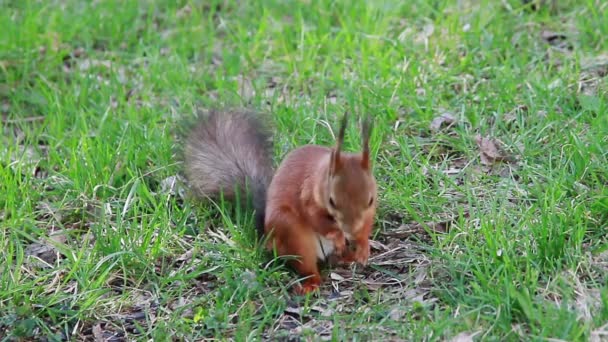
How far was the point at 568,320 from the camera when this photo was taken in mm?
2633

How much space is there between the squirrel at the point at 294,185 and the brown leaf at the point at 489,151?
804 millimetres

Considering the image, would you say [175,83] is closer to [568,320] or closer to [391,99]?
[391,99]

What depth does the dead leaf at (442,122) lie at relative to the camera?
4.09m

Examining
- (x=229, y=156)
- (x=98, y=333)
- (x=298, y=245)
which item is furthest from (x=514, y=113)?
(x=98, y=333)

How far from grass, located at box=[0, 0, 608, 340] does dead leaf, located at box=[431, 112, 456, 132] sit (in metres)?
0.02

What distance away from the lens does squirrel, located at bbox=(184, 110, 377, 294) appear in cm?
280

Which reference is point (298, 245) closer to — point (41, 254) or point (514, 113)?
point (41, 254)

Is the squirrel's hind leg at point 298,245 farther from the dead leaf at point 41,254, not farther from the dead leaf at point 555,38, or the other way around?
the dead leaf at point 555,38

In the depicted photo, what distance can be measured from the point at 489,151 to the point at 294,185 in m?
1.07

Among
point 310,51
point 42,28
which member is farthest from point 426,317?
point 42,28

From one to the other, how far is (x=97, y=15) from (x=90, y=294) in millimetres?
2640

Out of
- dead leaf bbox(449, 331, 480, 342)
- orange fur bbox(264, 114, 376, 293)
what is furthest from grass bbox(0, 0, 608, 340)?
orange fur bbox(264, 114, 376, 293)

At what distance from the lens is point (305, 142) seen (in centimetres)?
401

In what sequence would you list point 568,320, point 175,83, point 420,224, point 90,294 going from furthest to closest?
point 175,83 → point 420,224 → point 90,294 → point 568,320
